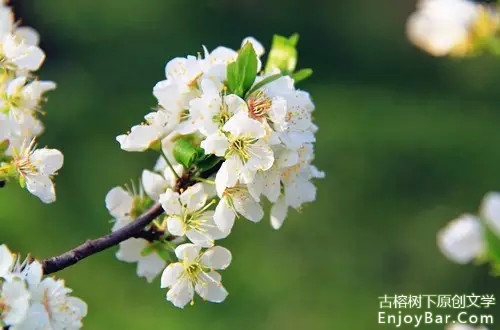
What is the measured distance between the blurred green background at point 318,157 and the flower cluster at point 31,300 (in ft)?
6.38

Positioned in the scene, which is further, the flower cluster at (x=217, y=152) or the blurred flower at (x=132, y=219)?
the blurred flower at (x=132, y=219)

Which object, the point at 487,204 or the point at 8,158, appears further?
the point at 8,158

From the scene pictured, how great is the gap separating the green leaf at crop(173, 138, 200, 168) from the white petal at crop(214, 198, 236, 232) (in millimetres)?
57

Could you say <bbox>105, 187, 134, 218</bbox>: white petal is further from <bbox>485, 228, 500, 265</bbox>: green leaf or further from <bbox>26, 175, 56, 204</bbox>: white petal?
<bbox>485, 228, 500, 265</bbox>: green leaf

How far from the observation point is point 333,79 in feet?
14.9

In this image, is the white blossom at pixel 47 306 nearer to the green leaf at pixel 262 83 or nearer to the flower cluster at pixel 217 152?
the flower cluster at pixel 217 152

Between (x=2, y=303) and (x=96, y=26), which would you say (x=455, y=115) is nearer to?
(x=96, y=26)

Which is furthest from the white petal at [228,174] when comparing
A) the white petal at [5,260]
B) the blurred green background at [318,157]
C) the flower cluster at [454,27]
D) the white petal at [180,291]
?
the blurred green background at [318,157]

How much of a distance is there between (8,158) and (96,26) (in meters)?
3.66

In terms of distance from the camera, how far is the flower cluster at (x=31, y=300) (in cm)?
78

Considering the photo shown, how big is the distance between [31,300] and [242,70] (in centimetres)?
30

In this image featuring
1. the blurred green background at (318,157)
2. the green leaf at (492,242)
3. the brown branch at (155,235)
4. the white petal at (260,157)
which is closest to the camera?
the green leaf at (492,242)

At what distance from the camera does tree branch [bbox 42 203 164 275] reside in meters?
0.91

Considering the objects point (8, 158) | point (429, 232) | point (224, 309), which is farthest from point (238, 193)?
point (429, 232)
